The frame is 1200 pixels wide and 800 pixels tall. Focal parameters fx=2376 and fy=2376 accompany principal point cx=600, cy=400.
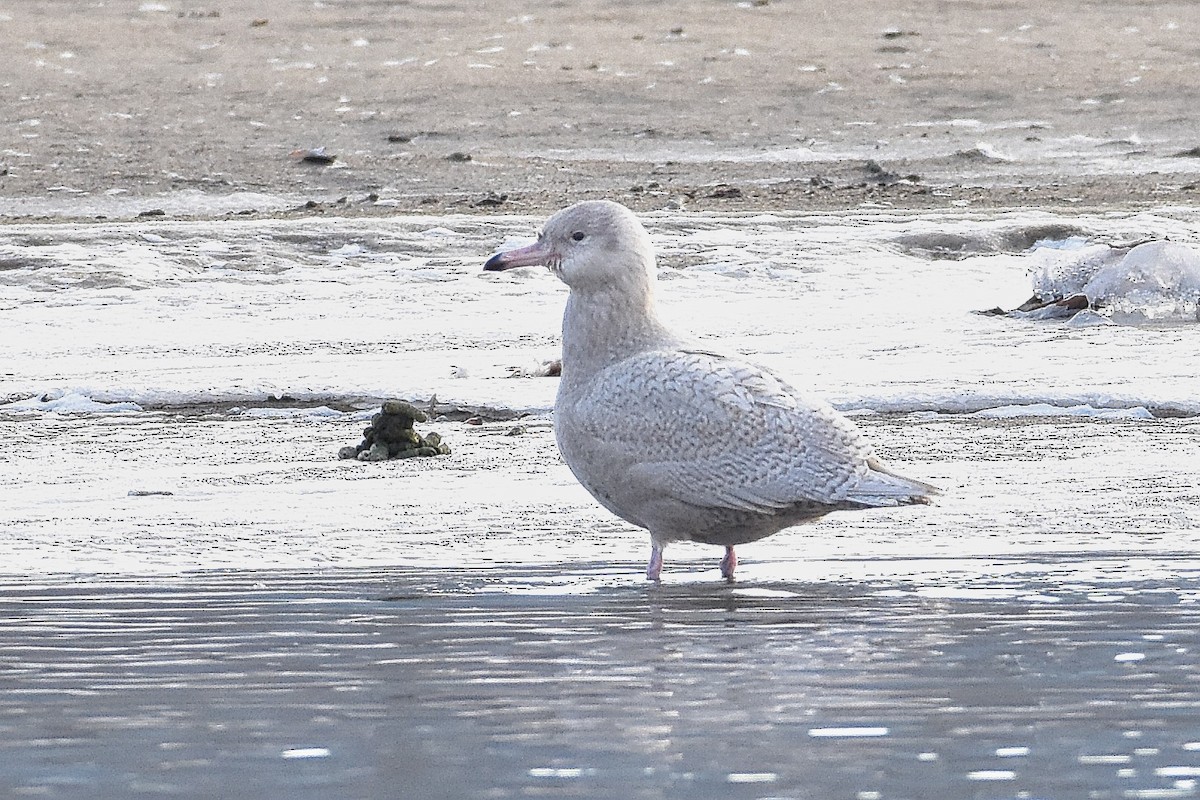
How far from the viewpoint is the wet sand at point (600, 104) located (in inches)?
712

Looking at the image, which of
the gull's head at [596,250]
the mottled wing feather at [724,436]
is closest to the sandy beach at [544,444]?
the mottled wing feather at [724,436]

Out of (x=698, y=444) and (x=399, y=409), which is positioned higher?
(x=698, y=444)

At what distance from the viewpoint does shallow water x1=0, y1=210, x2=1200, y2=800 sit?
4.36 meters

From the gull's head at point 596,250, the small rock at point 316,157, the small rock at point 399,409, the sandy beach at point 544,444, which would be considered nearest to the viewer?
the sandy beach at point 544,444

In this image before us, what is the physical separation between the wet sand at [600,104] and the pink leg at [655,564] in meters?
10.0

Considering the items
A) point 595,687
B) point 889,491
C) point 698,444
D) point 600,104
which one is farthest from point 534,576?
point 600,104

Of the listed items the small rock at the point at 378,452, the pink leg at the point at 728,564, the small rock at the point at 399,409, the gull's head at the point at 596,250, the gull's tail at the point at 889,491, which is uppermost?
the gull's head at the point at 596,250

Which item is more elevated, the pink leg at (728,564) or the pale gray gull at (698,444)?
the pale gray gull at (698,444)

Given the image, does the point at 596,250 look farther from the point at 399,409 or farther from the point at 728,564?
the point at 399,409

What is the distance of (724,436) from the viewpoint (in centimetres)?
627

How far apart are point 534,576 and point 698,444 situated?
556 mm

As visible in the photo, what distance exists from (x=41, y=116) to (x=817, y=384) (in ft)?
40.7

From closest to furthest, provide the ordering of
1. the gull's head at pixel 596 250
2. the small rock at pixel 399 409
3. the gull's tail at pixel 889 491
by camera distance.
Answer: the gull's tail at pixel 889 491 < the gull's head at pixel 596 250 < the small rock at pixel 399 409

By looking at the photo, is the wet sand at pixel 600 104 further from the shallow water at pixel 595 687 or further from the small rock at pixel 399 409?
the shallow water at pixel 595 687
